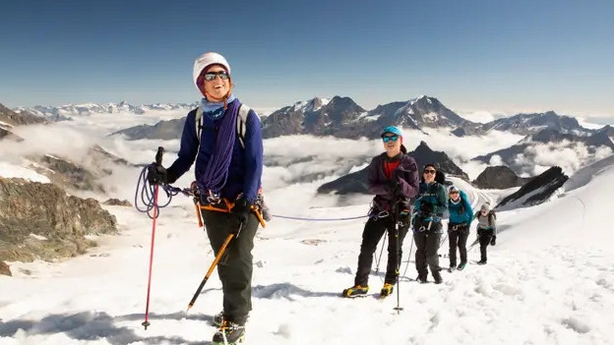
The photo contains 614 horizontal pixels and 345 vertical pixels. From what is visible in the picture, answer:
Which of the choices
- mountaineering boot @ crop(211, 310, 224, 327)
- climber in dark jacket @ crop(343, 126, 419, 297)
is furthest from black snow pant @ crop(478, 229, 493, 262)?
mountaineering boot @ crop(211, 310, 224, 327)

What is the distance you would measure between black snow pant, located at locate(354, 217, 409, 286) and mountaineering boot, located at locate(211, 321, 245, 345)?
11.9 feet

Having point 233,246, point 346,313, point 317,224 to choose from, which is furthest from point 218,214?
point 317,224

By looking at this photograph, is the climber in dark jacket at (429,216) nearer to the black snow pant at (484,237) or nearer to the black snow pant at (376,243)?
the black snow pant at (376,243)

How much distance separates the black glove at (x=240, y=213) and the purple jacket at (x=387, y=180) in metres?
3.50

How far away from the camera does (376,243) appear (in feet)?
29.5

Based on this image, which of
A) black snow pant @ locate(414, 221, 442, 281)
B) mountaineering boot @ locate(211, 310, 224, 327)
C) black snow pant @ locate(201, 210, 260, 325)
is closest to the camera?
black snow pant @ locate(201, 210, 260, 325)

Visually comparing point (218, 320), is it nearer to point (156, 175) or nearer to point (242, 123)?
point (156, 175)

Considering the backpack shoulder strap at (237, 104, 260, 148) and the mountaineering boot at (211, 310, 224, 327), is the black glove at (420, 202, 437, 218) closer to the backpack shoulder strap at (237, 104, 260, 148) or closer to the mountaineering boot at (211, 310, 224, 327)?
the mountaineering boot at (211, 310, 224, 327)

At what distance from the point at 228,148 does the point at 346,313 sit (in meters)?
3.91

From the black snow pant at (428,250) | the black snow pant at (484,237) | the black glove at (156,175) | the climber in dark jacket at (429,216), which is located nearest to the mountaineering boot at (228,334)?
the black glove at (156,175)

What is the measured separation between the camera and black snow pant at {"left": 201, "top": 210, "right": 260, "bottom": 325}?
5938 mm

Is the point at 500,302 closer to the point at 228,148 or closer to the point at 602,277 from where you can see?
the point at 602,277

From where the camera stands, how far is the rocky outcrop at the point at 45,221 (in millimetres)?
118500

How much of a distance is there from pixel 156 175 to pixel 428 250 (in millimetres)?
8007
